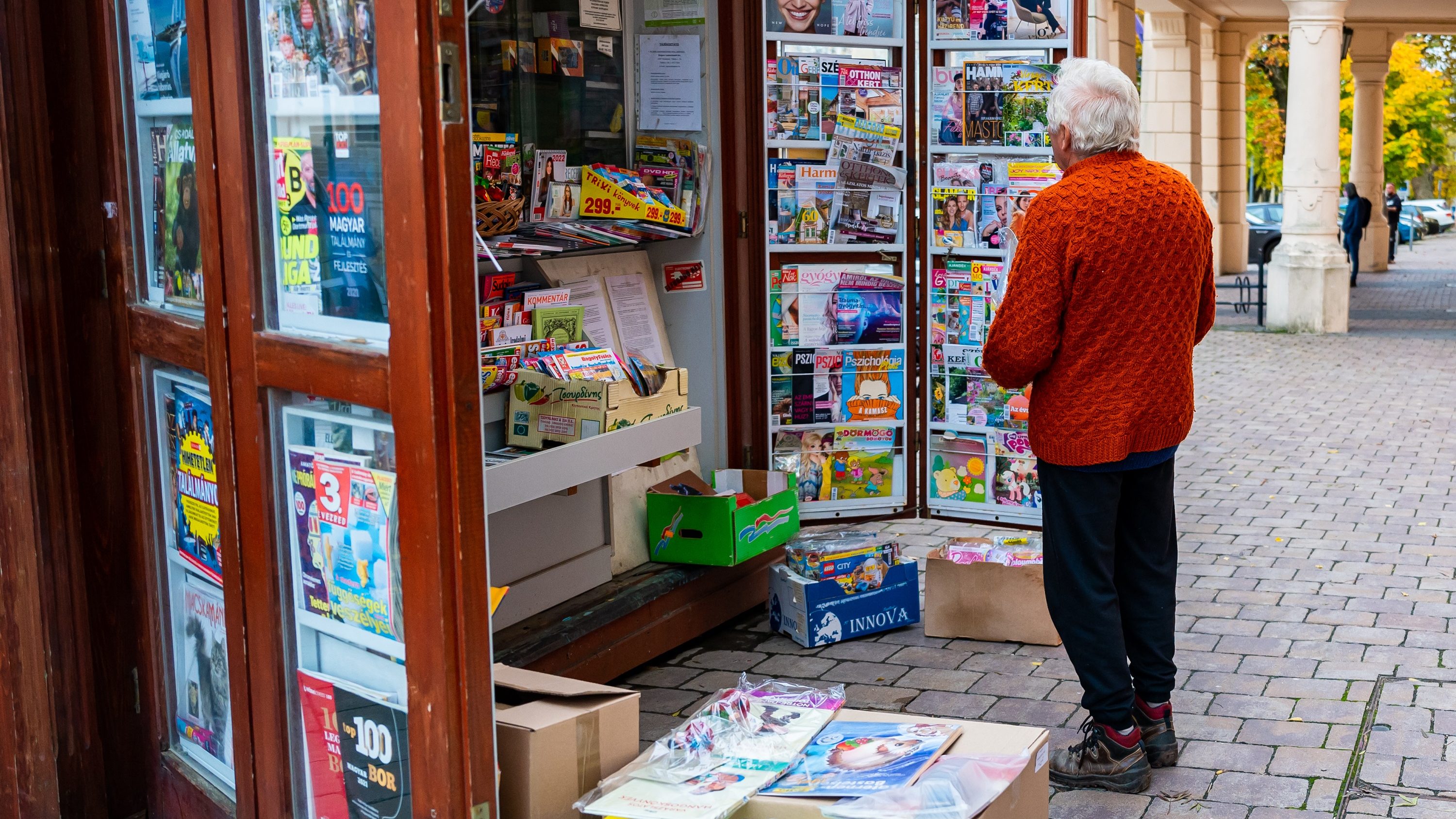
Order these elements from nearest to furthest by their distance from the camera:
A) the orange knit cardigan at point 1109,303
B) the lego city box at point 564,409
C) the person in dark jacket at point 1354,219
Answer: the orange knit cardigan at point 1109,303
the lego city box at point 564,409
the person in dark jacket at point 1354,219

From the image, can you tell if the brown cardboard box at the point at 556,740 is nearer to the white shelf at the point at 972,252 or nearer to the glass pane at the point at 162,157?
the glass pane at the point at 162,157

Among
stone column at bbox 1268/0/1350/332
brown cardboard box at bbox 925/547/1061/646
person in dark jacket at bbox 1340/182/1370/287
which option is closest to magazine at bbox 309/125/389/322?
brown cardboard box at bbox 925/547/1061/646

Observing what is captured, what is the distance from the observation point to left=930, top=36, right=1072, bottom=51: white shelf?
518 centimetres

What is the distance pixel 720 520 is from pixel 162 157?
2430mm

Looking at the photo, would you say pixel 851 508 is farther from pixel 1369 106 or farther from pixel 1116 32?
pixel 1369 106

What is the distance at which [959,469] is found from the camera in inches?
221

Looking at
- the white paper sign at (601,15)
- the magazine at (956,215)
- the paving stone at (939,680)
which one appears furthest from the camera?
the magazine at (956,215)

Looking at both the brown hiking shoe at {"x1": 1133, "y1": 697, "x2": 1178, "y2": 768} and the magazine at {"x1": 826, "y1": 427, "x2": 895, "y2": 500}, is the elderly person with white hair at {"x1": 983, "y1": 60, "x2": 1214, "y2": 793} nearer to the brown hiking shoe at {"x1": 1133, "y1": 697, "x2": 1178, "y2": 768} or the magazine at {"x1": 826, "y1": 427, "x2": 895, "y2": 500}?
the brown hiking shoe at {"x1": 1133, "y1": 697, "x2": 1178, "y2": 768}

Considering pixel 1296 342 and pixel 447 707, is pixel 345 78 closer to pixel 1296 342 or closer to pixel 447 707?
pixel 447 707

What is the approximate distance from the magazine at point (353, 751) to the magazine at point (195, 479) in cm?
48

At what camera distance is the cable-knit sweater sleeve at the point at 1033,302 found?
3432 mm

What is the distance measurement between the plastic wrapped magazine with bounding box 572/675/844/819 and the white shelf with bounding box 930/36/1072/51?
2.94 m

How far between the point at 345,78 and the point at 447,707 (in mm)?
1118

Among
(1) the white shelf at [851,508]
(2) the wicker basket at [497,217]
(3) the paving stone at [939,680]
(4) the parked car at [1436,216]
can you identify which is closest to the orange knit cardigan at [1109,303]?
(3) the paving stone at [939,680]
